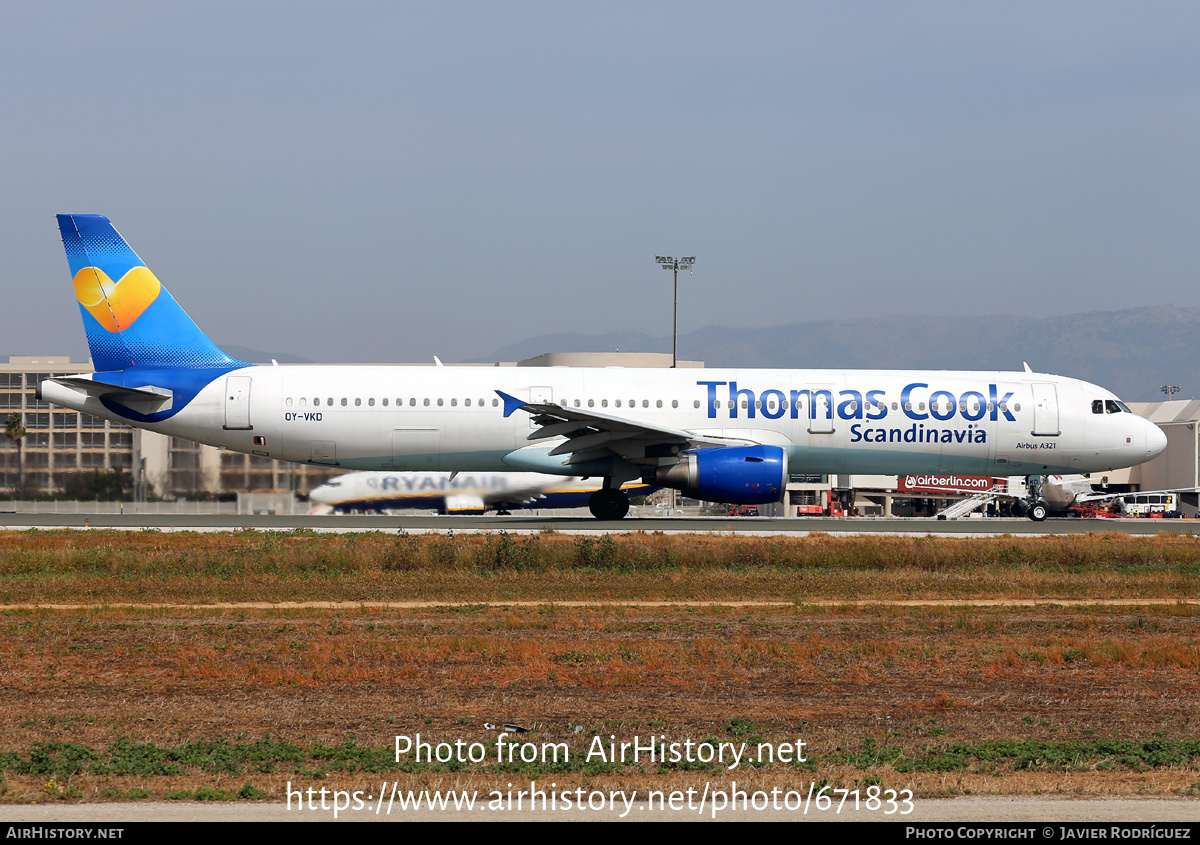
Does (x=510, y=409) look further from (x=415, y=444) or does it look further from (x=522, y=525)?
(x=522, y=525)

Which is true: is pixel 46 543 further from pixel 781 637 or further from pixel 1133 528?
pixel 1133 528

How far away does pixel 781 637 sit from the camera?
13.0m

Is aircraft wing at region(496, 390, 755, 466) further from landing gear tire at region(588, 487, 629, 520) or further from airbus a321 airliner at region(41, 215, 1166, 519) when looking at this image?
landing gear tire at region(588, 487, 629, 520)

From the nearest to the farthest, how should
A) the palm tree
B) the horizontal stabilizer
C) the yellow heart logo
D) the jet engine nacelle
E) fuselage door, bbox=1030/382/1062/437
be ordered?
the jet engine nacelle
the horizontal stabilizer
the yellow heart logo
fuselage door, bbox=1030/382/1062/437
the palm tree

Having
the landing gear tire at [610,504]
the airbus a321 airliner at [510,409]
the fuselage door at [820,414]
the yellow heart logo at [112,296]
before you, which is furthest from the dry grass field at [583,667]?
the yellow heart logo at [112,296]

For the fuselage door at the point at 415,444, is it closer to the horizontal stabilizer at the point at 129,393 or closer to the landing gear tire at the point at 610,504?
the landing gear tire at the point at 610,504

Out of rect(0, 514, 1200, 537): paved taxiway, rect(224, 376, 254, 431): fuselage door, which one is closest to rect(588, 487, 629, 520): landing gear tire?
rect(0, 514, 1200, 537): paved taxiway

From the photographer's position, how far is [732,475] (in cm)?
2723

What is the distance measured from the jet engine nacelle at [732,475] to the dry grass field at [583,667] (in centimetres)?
581

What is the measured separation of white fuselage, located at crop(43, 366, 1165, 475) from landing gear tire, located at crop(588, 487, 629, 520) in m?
1.15

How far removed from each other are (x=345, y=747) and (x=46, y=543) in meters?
17.5

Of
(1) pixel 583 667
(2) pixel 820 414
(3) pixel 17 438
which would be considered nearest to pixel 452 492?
(3) pixel 17 438

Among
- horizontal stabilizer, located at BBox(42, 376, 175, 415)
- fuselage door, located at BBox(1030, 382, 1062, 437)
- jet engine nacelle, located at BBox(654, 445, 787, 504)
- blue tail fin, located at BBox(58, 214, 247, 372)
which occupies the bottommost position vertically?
jet engine nacelle, located at BBox(654, 445, 787, 504)

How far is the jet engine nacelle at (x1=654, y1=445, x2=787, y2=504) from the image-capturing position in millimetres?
27250
